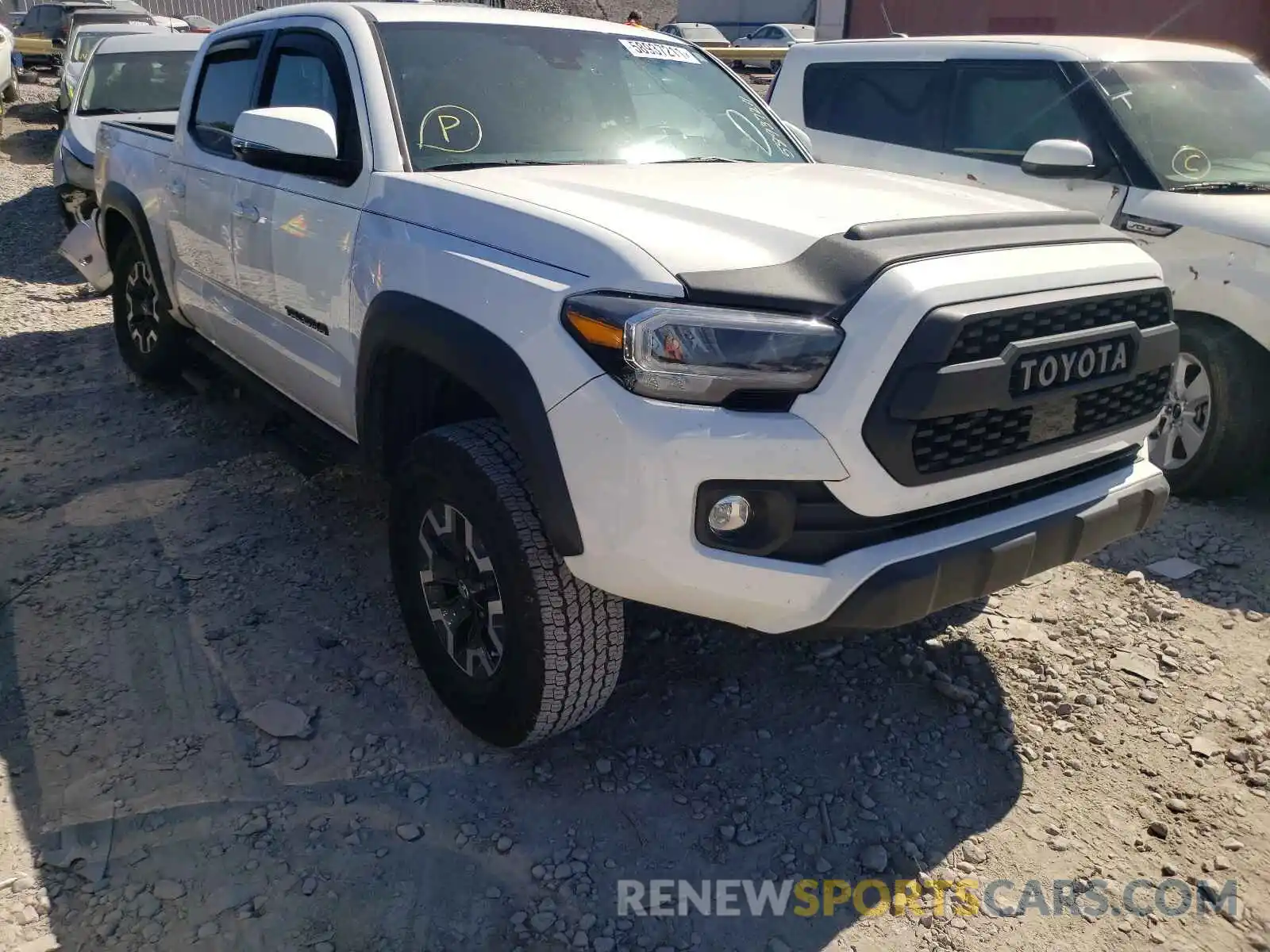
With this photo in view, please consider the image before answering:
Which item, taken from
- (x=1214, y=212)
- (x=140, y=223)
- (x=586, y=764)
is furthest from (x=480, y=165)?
(x=1214, y=212)

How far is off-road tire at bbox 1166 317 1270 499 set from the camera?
13.6ft

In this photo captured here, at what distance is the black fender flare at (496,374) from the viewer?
87.3 inches

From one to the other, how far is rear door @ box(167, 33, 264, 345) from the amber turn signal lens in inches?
89.4

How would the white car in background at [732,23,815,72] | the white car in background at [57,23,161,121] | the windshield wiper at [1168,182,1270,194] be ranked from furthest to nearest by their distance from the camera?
the white car in background at [732,23,815,72] → the white car in background at [57,23,161,121] → the windshield wiper at [1168,182,1270,194]

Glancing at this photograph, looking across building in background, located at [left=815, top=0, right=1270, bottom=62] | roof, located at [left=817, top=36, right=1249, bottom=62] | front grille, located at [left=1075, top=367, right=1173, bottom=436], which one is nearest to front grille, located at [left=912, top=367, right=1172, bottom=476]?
front grille, located at [left=1075, top=367, right=1173, bottom=436]

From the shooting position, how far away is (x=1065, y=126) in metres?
4.84

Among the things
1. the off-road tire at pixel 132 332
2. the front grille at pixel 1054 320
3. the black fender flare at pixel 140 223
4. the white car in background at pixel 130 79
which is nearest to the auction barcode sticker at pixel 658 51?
the front grille at pixel 1054 320

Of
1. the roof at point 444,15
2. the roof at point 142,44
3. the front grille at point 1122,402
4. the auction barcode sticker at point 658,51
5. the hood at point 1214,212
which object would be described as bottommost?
the front grille at point 1122,402

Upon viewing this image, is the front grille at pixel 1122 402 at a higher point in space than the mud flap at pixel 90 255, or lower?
higher

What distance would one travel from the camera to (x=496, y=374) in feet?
7.61

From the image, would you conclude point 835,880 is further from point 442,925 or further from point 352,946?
point 352,946

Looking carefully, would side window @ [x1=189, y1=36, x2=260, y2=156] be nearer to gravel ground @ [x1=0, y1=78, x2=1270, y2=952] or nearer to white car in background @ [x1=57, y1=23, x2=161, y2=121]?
gravel ground @ [x1=0, y1=78, x2=1270, y2=952]

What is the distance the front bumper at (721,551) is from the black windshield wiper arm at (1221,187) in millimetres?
2934

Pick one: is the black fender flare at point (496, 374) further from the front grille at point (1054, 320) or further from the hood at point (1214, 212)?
the hood at point (1214, 212)
